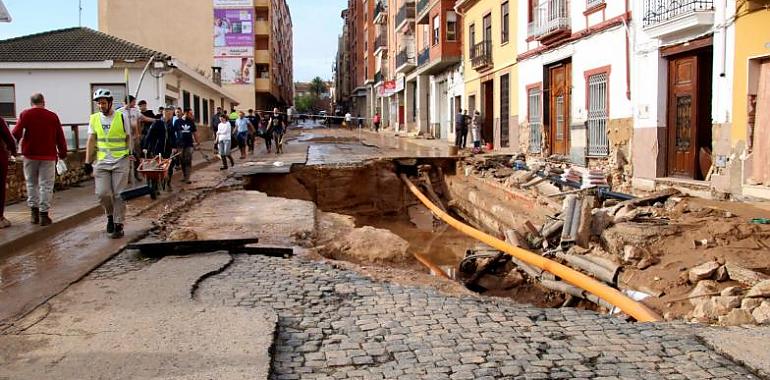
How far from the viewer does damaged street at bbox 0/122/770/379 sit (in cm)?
367

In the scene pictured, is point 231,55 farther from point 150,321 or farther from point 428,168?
point 150,321

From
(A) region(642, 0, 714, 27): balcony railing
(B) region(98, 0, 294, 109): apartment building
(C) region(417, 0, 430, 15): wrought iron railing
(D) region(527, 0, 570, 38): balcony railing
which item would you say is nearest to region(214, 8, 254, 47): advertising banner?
(B) region(98, 0, 294, 109): apartment building

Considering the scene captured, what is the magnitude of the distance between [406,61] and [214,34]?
17160 millimetres

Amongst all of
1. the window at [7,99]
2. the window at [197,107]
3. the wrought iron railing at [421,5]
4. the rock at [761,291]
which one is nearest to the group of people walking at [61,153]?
the rock at [761,291]

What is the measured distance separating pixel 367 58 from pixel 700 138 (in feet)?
175

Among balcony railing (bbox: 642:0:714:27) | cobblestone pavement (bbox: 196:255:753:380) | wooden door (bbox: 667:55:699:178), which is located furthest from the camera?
wooden door (bbox: 667:55:699:178)

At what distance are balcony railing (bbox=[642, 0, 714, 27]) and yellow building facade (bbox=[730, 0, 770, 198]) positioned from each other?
0.81 metres

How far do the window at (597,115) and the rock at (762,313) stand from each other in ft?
33.2

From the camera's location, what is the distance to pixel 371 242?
8891 mm

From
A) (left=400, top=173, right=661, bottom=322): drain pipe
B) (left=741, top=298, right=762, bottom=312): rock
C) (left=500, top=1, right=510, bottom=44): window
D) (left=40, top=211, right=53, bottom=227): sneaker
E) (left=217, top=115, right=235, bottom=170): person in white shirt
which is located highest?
(left=500, top=1, right=510, bottom=44): window

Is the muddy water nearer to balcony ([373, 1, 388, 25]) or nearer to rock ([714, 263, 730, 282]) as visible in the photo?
rock ([714, 263, 730, 282])

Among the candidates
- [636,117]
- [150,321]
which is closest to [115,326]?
[150,321]

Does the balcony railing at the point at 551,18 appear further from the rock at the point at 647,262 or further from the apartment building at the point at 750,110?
the rock at the point at 647,262

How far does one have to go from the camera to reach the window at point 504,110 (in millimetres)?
22522
